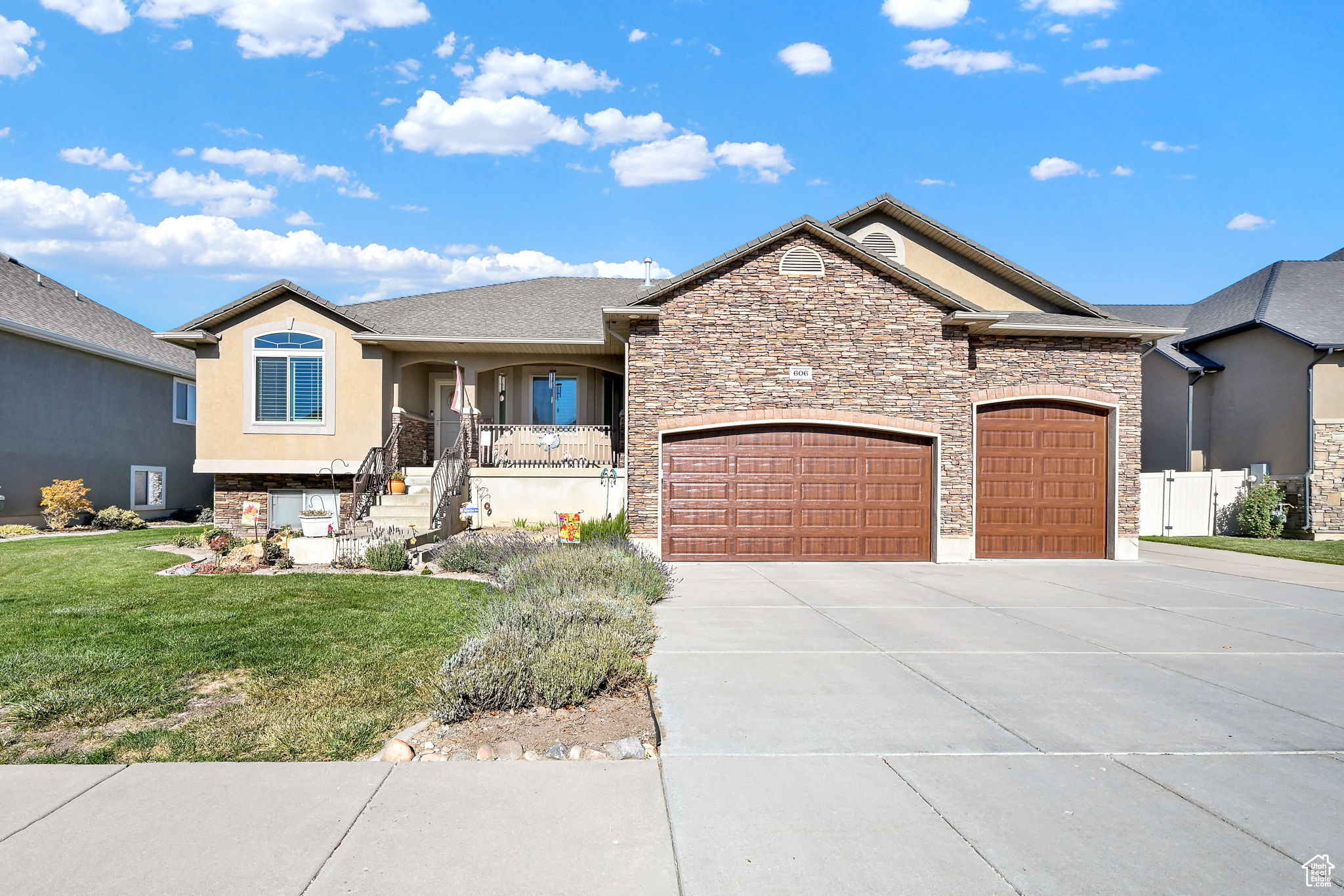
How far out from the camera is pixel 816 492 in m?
14.6

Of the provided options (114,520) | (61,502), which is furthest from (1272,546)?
(61,502)

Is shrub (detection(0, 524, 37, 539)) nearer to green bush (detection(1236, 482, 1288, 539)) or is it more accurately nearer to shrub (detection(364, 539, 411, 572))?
shrub (detection(364, 539, 411, 572))

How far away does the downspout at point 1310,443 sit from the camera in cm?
1944

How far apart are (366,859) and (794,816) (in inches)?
76.6

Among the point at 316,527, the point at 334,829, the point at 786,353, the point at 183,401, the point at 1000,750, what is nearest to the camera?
the point at 334,829

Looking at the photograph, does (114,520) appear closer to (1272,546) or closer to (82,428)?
(82,428)

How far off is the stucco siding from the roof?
43 cm

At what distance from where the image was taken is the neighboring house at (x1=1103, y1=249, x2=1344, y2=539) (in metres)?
19.5

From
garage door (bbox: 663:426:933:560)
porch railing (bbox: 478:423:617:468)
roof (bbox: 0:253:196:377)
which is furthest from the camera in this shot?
roof (bbox: 0:253:196:377)

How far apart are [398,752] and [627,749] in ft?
4.28

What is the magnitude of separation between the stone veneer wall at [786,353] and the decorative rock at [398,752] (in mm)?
9680

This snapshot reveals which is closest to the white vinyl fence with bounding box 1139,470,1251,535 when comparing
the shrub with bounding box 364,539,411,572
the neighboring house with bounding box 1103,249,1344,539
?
the neighboring house with bounding box 1103,249,1344,539

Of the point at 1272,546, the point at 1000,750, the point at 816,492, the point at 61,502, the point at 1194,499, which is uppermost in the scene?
the point at 816,492

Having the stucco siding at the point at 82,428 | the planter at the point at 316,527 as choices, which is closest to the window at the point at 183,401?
the stucco siding at the point at 82,428
